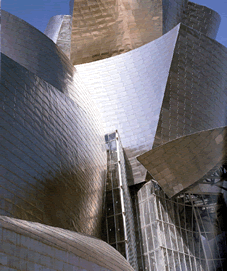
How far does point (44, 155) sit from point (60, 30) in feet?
67.1

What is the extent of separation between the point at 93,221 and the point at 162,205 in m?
3.65

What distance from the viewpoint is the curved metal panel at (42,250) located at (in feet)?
19.3

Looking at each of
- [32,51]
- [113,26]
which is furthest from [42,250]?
[113,26]

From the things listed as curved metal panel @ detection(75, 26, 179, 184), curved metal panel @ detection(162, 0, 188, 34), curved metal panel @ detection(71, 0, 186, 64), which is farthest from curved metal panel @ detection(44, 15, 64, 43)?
curved metal panel @ detection(75, 26, 179, 184)

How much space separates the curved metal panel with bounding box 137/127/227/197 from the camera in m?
14.1

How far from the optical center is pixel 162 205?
16.2 meters

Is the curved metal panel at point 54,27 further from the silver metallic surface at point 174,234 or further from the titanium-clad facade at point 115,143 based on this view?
→ the silver metallic surface at point 174,234

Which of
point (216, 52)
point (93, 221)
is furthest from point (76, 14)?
point (93, 221)

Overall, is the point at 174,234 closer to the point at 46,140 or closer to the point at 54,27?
the point at 46,140

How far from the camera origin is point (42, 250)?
6441mm

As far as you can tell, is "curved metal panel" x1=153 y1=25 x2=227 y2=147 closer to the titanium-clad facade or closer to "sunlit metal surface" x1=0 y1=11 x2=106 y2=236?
the titanium-clad facade

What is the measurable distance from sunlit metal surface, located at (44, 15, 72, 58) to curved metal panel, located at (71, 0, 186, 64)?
13.7 ft

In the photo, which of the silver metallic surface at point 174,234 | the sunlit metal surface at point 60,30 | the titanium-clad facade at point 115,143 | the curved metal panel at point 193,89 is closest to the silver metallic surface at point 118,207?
the titanium-clad facade at point 115,143

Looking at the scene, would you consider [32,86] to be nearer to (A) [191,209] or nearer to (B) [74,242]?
(B) [74,242]
